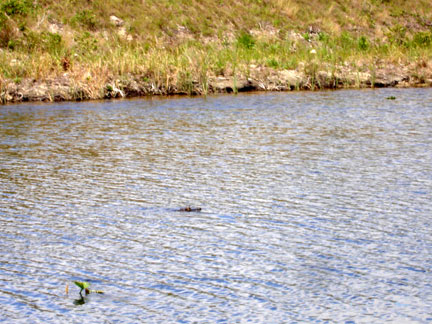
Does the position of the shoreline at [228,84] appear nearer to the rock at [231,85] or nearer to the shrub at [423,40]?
the rock at [231,85]

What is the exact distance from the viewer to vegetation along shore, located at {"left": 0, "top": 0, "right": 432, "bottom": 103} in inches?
870

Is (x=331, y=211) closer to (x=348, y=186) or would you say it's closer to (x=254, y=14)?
(x=348, y=186)

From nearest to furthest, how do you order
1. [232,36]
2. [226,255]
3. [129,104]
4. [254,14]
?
1. [226,255]
2. [129,104]
3. [232,36]
4. [254,14]

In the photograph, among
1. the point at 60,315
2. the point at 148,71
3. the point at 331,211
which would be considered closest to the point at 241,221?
the point at 331,211

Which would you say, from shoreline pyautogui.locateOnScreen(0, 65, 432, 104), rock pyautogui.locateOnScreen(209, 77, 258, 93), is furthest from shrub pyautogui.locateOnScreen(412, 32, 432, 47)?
rock pyautogui.locateOnScreen(209, 77, 258, 93)

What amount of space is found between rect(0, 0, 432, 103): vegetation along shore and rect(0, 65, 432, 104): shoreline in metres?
0.03

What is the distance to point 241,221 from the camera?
7.05 meters

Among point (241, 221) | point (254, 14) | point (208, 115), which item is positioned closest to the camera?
point (241, 221)

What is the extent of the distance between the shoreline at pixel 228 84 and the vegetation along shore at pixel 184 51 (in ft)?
0.10

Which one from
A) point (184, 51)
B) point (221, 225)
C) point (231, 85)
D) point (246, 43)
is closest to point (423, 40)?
point (246, 43)

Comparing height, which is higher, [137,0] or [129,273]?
[137,0]

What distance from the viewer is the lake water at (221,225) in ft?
16.1

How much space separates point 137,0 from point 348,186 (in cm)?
2816

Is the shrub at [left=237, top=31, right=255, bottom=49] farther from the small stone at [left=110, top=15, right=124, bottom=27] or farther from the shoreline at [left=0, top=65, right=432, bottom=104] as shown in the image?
the small stone at [left=110, top=15, right=124, bottom=27]
